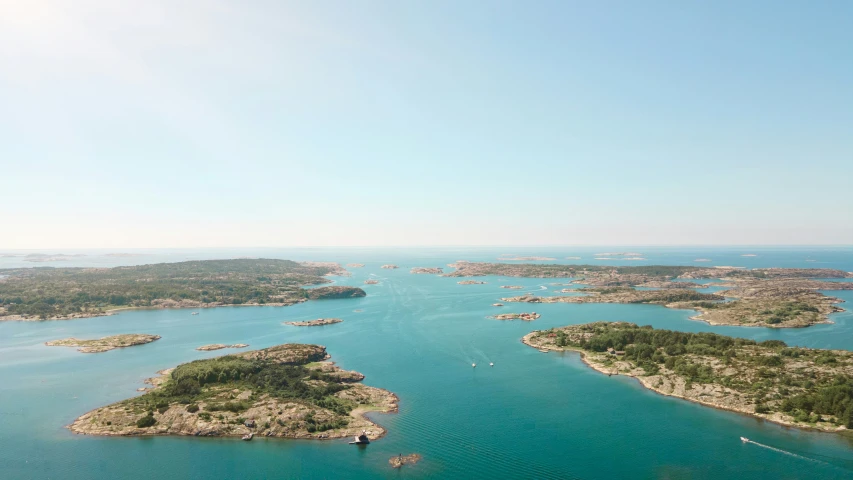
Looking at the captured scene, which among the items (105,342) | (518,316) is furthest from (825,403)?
(105,342)

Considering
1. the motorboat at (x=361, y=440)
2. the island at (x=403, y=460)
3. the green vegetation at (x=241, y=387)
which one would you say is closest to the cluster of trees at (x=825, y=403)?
the island at (x=403, y=460)

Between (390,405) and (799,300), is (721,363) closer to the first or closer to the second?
(390,405)

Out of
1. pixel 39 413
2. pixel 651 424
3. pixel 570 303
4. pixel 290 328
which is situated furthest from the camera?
pixel 570 303

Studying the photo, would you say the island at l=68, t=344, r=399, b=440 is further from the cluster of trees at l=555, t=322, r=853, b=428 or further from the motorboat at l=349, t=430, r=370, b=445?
the cluster of trees at l=555, t=322, r=853, b=428

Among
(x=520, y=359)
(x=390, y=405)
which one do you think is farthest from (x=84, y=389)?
(x=520, y=359)

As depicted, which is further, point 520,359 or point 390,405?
point 520,359
